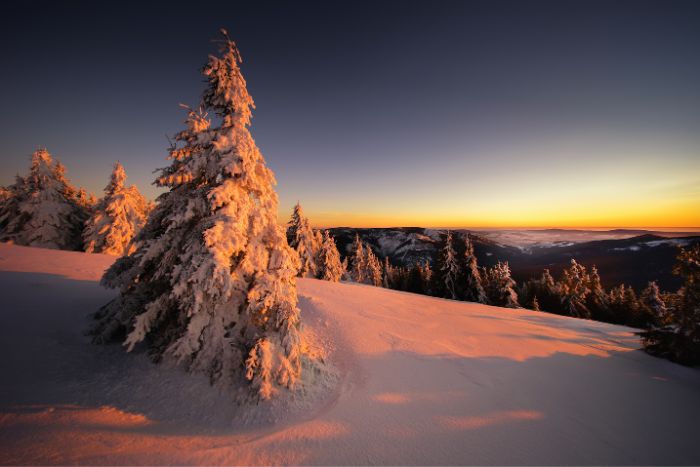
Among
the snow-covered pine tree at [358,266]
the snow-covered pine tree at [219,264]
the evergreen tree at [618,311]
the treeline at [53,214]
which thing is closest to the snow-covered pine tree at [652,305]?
the evergreen tree at [618,311]

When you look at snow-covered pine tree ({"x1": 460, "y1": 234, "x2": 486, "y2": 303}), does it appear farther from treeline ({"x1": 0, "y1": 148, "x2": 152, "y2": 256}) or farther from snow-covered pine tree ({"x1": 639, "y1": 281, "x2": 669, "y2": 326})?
treeline ({"x1": 0, "y1": 148, "x2": 152, "y2": 256})

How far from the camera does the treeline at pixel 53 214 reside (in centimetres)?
2305

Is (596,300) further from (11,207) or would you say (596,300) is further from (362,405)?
(11,207)

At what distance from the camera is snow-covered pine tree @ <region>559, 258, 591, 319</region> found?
37856 mm

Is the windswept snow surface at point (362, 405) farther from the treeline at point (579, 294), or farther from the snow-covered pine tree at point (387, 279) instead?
the snow-covered pine tree at point (387, 279)

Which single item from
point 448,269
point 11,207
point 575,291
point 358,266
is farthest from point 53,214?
point 575,291

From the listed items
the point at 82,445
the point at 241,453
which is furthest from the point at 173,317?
the point at 241,453

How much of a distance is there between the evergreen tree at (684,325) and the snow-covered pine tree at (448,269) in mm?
20255

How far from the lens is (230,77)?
6.73 meters

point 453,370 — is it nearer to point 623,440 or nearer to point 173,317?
point 623,440

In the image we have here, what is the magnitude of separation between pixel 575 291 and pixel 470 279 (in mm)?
22447

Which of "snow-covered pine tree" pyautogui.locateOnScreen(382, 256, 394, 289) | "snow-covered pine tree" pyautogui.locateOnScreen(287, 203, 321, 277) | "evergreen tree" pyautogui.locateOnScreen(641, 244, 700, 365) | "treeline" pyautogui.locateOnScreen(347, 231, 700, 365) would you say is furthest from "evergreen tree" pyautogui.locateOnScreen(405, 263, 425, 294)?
"evergreen tree" pyautogui.locateOnScreen(641, 244, 700, 365)

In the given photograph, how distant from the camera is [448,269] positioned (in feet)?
104

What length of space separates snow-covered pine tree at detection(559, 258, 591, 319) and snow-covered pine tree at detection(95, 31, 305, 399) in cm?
4816
